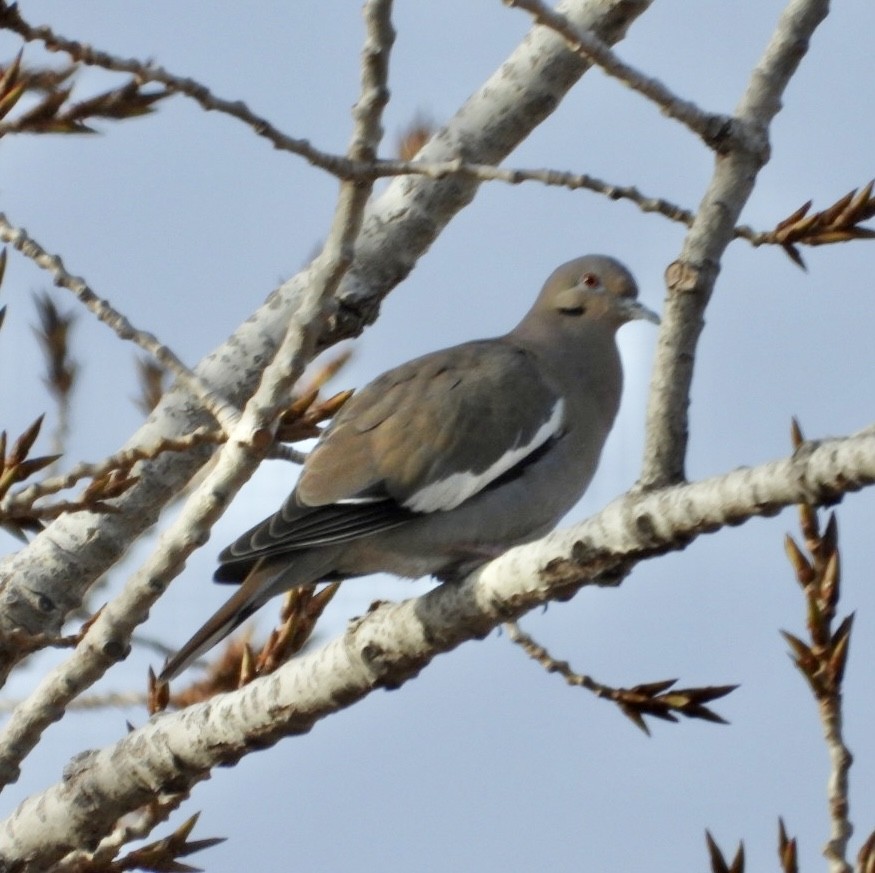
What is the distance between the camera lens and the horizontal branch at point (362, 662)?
2291 mm

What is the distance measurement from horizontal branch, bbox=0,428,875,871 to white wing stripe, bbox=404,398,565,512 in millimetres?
1205

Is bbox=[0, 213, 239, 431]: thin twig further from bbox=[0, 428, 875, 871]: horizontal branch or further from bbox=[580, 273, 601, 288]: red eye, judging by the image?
bbox=[580, 273, 601, 288]: red eye

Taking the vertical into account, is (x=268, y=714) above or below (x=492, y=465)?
below

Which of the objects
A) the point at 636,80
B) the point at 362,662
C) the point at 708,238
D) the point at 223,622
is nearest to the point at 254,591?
the point at 223,622

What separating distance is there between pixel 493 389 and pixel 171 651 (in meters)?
1.34

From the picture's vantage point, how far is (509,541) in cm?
433

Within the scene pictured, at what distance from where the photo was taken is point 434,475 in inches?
167

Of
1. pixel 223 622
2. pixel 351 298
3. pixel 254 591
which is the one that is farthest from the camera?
pixel 351 298

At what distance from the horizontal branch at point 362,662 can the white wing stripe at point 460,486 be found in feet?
3.95

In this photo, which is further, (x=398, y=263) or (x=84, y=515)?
(x=398, y=263)

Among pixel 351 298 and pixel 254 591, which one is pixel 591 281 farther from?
pixel 254 591

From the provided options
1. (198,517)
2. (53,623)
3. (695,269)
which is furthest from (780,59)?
(53,623)

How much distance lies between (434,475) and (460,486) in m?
0.08

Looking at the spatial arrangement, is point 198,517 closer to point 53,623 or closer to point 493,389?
point 53,623
